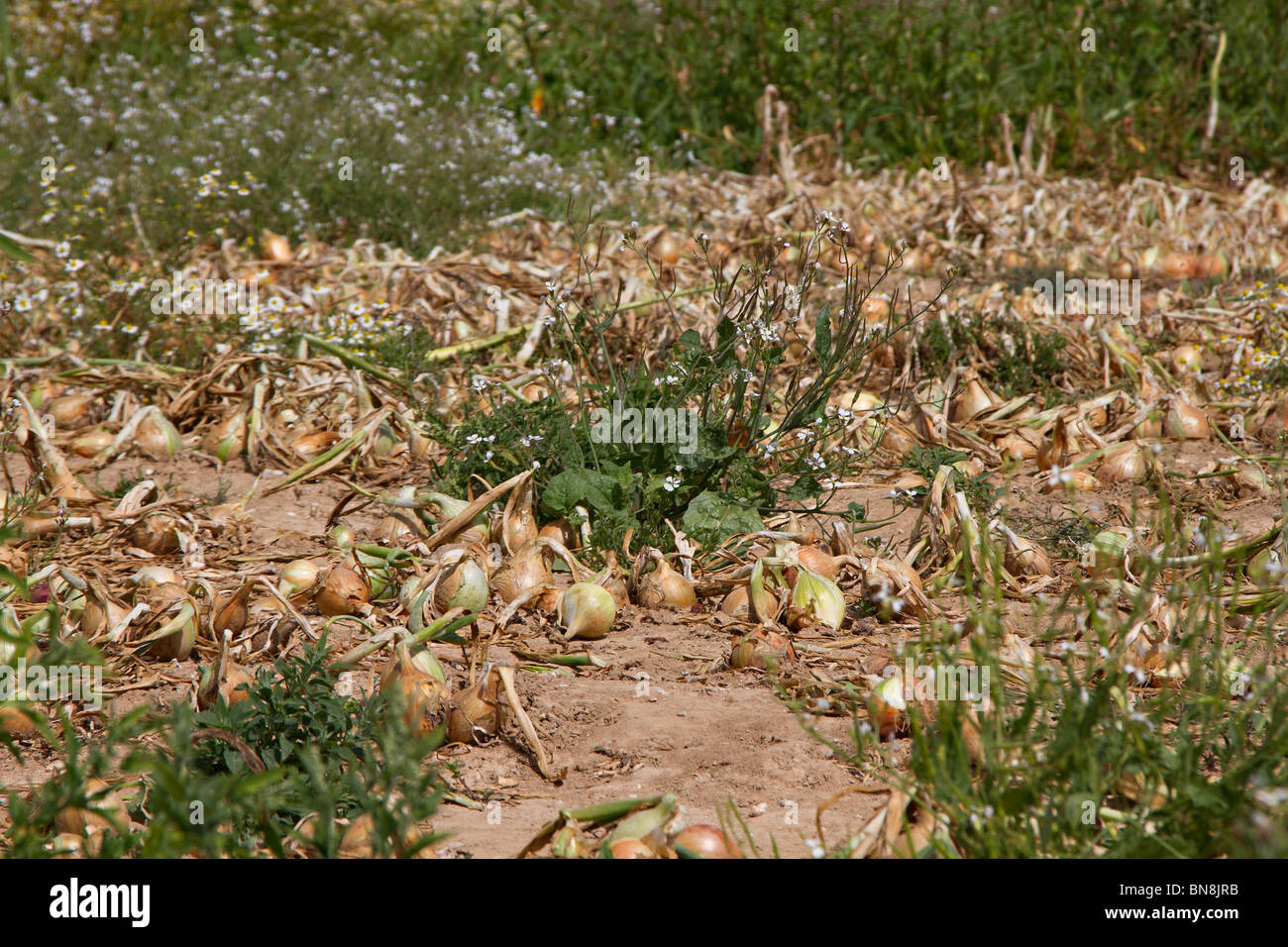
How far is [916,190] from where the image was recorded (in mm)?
6555

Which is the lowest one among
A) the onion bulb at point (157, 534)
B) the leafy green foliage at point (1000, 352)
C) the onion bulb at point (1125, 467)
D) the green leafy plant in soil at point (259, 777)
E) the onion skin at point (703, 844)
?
the onion skin at point (703, 844)

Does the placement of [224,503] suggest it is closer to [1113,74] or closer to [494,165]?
[494,165]

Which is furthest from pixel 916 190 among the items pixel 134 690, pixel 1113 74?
pixel 134 690

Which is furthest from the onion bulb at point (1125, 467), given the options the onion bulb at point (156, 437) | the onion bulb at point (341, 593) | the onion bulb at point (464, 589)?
the onion bulb at point (156, 437)

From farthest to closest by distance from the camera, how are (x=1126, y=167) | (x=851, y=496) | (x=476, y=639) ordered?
(x=1126, y=167)
(x=851, y=496)
(x=476, y=639)

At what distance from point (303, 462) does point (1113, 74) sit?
593cm

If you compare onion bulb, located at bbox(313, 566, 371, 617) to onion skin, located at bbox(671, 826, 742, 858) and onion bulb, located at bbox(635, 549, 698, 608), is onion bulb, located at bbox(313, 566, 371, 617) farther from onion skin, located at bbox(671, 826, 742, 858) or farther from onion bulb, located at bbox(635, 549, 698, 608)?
onion skin, located at bbox(671, 826, 742, 858)

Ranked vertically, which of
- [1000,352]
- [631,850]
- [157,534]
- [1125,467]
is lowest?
[631,850]

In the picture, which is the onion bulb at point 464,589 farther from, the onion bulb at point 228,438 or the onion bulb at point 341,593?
the onion bulb at point 228,438

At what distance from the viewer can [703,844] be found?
66.3 inches

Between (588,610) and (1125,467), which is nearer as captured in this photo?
(588,610)

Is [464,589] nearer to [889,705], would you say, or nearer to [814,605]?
[814,605]

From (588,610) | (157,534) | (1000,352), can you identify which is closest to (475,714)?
(588,610)

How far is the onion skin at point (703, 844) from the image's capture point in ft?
5.49
